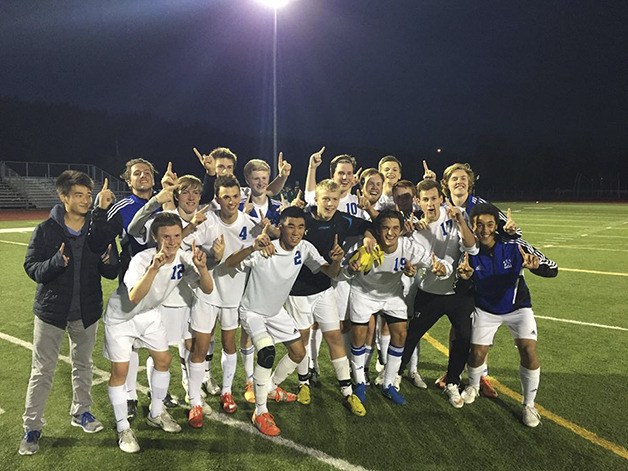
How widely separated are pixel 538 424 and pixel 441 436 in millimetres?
888

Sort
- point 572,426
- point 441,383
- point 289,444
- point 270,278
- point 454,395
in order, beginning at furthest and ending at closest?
1. point 441,383
2. point 454,395
3. point 270,278
4. point 572,426
5. point 289,444

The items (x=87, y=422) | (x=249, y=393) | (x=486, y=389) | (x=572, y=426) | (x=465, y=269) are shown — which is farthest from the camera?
(x=486, y=389)

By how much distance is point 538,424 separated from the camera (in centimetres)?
393

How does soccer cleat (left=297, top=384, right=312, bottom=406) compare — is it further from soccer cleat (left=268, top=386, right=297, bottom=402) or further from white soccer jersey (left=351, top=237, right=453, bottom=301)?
white soccer jersey (left=351, top=237, right=453, bottom=301)

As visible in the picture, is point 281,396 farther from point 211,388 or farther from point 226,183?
point 226,183

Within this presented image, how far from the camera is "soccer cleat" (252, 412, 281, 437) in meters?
3.75

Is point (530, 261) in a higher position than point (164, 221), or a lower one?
lower

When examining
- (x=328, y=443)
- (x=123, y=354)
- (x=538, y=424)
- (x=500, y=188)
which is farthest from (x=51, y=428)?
(x=500, y=188)

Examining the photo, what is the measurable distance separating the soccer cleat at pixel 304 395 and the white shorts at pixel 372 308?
0.80m

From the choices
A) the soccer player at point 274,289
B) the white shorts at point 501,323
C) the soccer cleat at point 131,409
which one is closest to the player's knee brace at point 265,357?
the soccer player at point 274,289

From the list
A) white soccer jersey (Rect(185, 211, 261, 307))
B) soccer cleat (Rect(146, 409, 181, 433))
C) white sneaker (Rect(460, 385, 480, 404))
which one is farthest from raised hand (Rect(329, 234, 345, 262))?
soccer cleat (Rect(146, 409, 181, 433))

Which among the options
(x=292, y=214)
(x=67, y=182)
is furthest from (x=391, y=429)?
(x=67, y=182)

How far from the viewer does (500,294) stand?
415 centimetres

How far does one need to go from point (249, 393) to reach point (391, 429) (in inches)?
55.1
